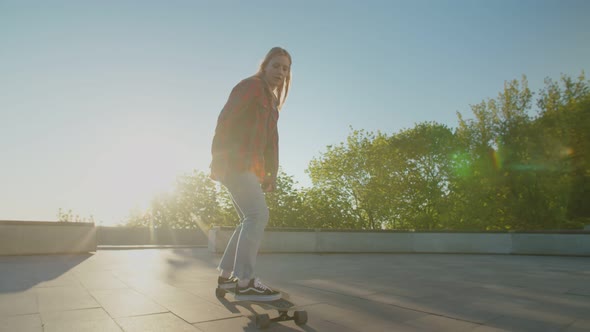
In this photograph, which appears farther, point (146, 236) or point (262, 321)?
point (146, 236)

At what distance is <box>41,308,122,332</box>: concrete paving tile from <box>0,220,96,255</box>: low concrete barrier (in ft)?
26.3

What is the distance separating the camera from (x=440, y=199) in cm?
2416

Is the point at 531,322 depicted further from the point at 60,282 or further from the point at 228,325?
the point at 60,282

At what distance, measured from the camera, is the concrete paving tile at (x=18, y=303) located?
→ 8.77ft

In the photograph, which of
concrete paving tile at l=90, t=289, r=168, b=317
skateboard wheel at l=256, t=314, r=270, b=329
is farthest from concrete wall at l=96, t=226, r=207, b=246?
skateboard wheel at l=256, t=314, r=270, b=329

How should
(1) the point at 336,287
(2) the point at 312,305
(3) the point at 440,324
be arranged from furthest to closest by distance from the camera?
(1) the point at 336,287, (2) the point at 312,305, (3) the point at 440,324

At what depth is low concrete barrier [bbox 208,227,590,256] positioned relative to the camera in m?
11.6

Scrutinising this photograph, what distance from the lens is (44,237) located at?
9227 mm

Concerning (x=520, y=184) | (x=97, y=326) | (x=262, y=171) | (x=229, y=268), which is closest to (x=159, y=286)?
(x=229, y=268)

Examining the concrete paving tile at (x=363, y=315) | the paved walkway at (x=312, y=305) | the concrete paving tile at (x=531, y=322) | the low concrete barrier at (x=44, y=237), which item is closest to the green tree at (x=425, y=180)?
the low concrete barrier at (x=44, y=237)

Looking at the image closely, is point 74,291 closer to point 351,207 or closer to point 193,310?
point 193,310

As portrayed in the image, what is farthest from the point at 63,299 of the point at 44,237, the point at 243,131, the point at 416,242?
the point at 416,242

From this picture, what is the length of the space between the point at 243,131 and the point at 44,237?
8956 mm

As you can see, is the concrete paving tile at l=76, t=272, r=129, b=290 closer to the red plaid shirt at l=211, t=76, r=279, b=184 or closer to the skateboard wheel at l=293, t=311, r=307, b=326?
the red plaid shirt at l=211, t=76, r=279, b=184
